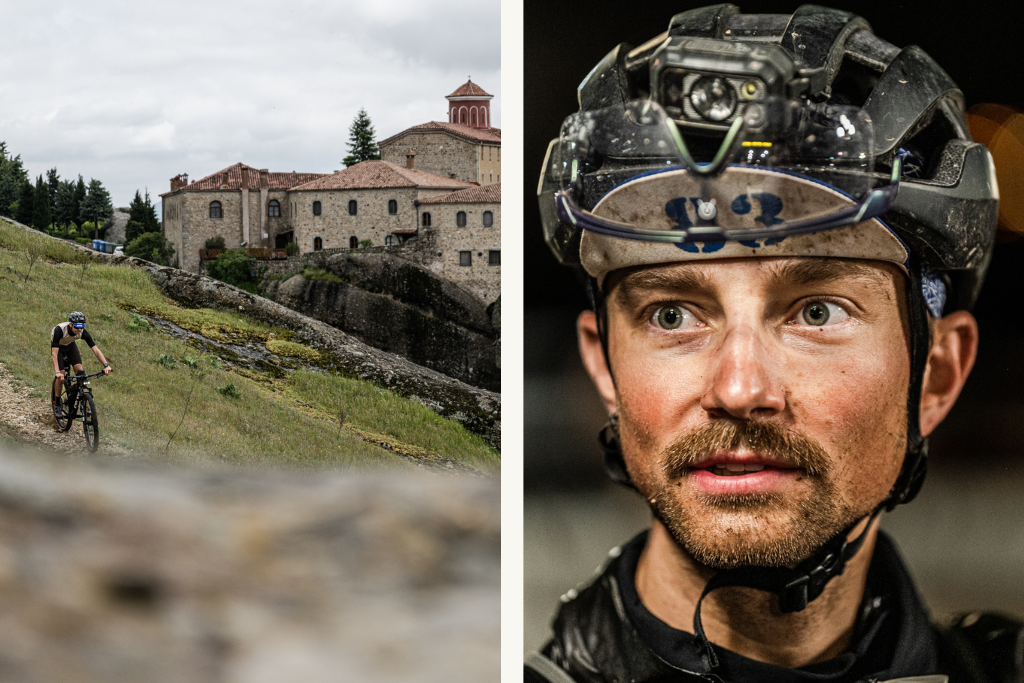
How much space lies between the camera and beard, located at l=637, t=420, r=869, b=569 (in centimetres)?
A: 235

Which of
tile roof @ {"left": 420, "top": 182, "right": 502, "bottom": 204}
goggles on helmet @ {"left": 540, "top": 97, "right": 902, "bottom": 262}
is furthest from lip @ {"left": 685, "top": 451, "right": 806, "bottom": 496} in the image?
tile roof @ {"left": 420, "top": 182, "right": 502, "bottom": 204}

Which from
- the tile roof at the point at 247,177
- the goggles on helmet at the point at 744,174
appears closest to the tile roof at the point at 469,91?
the tile roof at the point at 247,177

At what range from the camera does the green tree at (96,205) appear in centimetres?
339

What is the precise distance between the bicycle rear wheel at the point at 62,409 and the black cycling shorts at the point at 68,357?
6 cm

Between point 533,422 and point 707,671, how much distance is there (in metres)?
0.88

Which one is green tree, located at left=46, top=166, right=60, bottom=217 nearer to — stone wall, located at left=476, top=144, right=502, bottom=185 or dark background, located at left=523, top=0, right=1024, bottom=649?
stone wall, located at left=476, top=144, right=502, bottom=185

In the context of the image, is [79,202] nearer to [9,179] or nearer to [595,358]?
[9,179]

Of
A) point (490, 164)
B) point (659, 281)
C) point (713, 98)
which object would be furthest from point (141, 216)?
point (713, 98)

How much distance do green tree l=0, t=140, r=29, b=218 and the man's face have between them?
255 centimetres

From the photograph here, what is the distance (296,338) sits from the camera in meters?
3.40

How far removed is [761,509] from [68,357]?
254 cm

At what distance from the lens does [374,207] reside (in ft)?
11.0

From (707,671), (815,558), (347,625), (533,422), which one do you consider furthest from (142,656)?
(815,558)

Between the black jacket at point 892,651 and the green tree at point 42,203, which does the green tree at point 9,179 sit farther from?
the black jacket at point 892,651
